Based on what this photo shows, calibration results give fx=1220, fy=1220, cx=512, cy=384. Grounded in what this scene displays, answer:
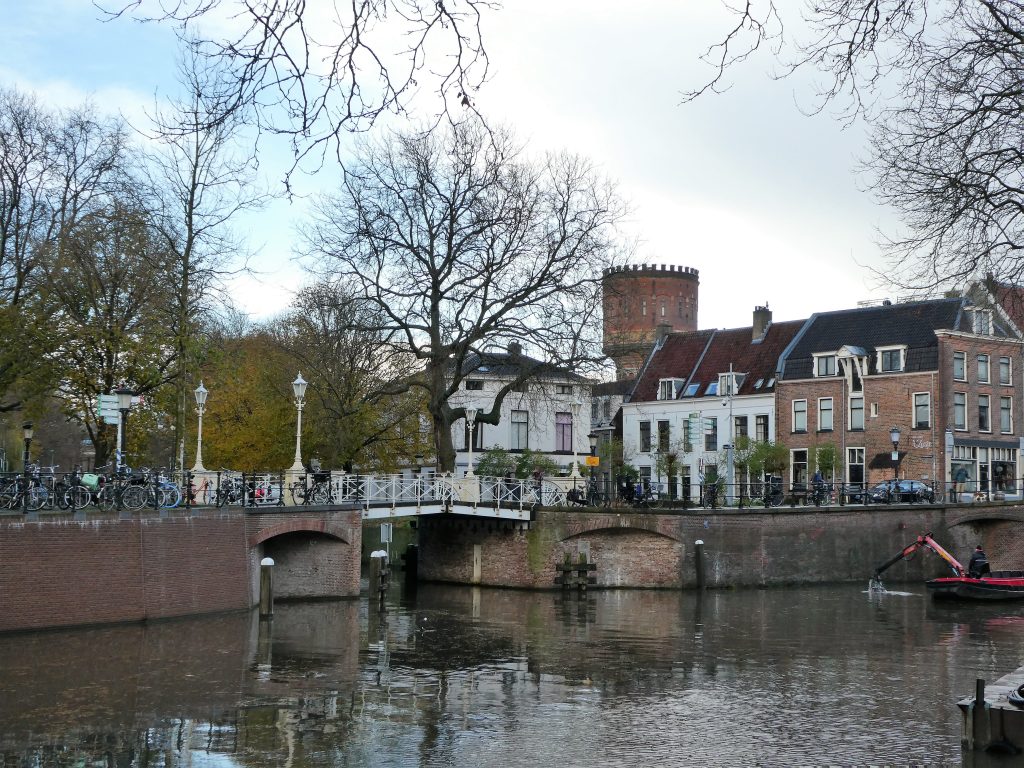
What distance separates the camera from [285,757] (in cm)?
1374

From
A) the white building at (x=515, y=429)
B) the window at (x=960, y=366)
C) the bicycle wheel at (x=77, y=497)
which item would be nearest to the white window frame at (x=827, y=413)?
the window at (x=960, y=366)

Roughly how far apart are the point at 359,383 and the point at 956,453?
2369 centimetres

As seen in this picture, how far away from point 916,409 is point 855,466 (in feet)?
11.5

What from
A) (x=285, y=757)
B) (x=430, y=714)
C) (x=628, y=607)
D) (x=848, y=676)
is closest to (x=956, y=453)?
(x=628, y=607)

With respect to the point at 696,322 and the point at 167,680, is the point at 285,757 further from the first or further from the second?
the point at 696,322

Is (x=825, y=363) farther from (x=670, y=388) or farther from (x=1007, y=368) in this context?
(x=670, y=388)

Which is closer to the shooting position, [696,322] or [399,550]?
[399,550]

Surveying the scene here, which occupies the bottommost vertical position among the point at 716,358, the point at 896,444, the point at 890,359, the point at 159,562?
the point at 159,562

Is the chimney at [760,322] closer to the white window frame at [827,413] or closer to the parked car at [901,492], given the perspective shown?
the white window frame at [827,413]

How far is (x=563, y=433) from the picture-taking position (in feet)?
185

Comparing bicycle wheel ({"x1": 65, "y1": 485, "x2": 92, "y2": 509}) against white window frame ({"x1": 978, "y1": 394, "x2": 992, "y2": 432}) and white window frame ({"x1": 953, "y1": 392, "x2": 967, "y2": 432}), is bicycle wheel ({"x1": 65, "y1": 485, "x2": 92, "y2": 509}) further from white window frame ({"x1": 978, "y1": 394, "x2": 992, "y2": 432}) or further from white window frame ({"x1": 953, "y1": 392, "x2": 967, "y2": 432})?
white window frame ({"x1": 978, "y1": 394, "x2": 992, "y2": 432})

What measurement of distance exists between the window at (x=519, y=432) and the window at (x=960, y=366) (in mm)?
18390

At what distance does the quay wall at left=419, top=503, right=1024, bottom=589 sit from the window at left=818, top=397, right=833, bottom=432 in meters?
9.03

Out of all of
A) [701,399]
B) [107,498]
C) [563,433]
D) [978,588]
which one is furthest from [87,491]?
[701,399]
